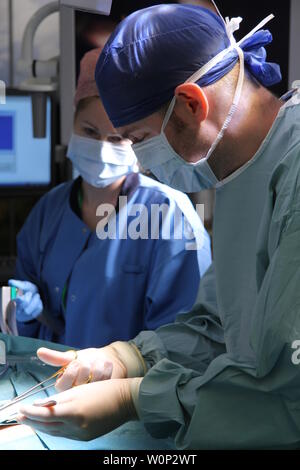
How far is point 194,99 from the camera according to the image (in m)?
0.98

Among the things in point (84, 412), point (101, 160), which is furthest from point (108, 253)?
point (84, 412)

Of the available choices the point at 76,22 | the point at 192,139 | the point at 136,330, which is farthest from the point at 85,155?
the point at 192,139

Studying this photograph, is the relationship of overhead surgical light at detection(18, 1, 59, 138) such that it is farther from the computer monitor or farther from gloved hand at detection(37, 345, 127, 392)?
gloved hand at detection(37, 345, 127, 392)

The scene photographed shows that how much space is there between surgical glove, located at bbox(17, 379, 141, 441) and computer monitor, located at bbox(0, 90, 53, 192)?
1.51 meters

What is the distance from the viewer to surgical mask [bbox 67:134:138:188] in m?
1.62

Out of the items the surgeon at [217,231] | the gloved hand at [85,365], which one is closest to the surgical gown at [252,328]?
the surgeon at [217,231]

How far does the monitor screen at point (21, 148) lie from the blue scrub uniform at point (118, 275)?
26.1 inches

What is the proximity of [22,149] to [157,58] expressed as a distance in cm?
147

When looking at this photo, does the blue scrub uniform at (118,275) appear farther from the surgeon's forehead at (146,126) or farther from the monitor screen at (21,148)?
the monitor screen at (21,148)

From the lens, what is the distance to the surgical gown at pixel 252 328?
83cm

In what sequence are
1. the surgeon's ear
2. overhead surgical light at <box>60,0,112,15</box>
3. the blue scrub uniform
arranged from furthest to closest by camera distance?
the blue scrub uniform → overhead surgical light at <box>60,0,112,15</box> → the surgeon's ear

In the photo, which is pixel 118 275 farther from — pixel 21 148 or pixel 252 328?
pixel 21 148

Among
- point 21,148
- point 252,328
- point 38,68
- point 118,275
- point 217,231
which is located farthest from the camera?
point 21,148

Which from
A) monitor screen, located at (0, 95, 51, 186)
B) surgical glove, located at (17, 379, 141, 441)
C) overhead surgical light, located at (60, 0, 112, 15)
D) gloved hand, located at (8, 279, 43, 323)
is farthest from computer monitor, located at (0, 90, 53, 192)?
surgical glove, located at (17, 379, 141, 441)
